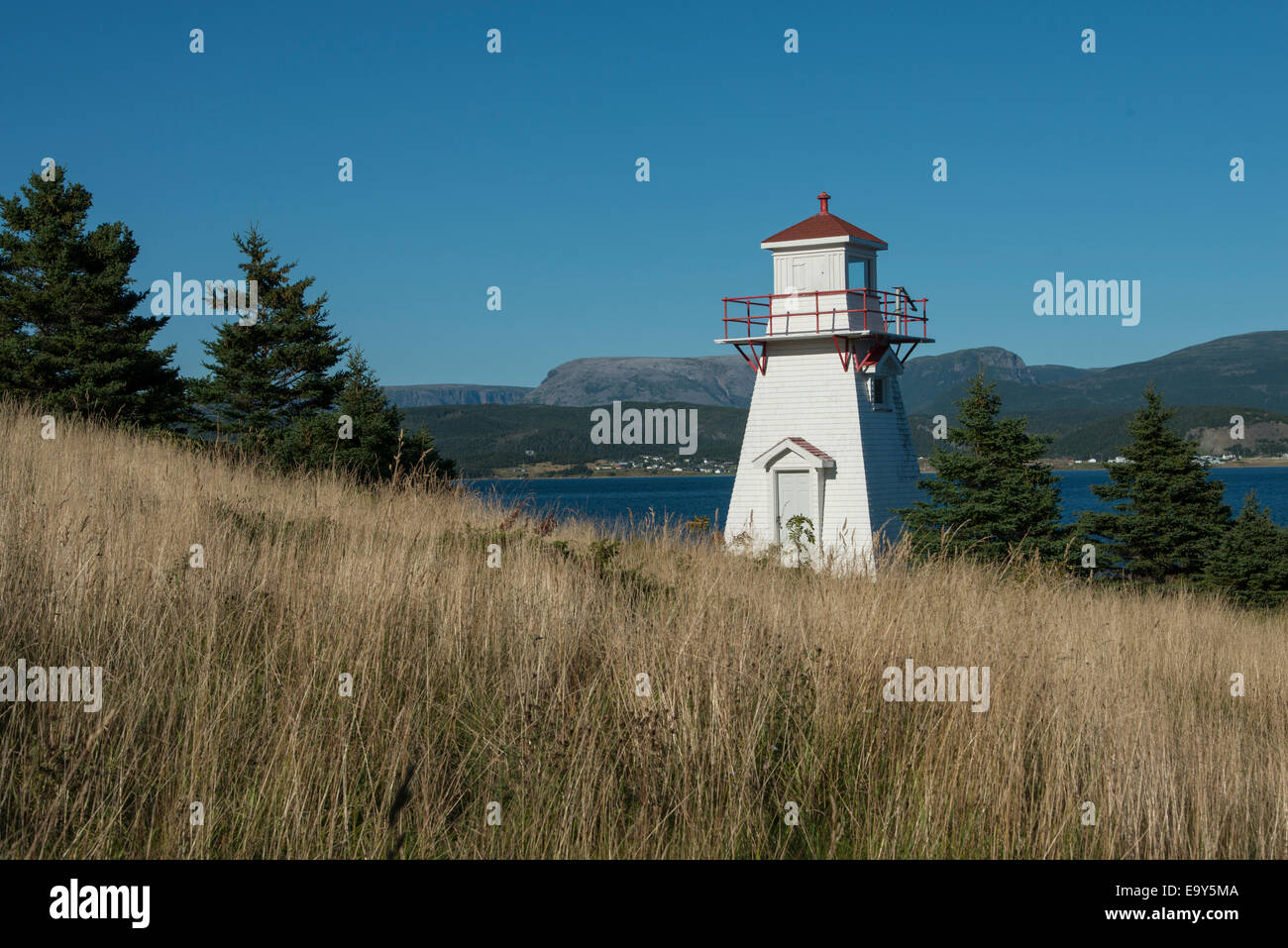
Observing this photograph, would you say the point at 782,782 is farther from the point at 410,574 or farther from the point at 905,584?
the point at 905,584

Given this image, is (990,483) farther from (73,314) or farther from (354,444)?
(73,314)

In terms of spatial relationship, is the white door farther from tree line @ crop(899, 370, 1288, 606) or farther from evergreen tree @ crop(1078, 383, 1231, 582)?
evergreen tree @ crop(1078, 383, 1231, 582)

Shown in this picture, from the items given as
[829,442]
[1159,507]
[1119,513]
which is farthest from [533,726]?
[1119,513]

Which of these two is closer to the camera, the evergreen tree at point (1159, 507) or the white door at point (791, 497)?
the white door at point (791, 497)

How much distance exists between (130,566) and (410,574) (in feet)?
5.31

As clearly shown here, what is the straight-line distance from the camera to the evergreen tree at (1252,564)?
94.8 feet

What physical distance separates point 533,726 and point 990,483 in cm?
2317

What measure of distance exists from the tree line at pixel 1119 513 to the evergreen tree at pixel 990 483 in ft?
0.10

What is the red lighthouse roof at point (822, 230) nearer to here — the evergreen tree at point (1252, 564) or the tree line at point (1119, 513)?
the tree line at point (1119, 513)

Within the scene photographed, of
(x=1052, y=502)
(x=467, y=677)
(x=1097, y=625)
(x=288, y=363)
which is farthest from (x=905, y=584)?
(x=288, y=363)

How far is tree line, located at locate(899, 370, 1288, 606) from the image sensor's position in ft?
81.9

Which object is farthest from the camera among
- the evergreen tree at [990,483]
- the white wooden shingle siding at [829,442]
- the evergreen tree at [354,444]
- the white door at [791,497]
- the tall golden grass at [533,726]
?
the white door at [791,497]

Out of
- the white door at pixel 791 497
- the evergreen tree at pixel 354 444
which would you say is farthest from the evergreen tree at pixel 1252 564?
the evergreen tree at pixel 354 444

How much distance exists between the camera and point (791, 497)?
28.5 m
